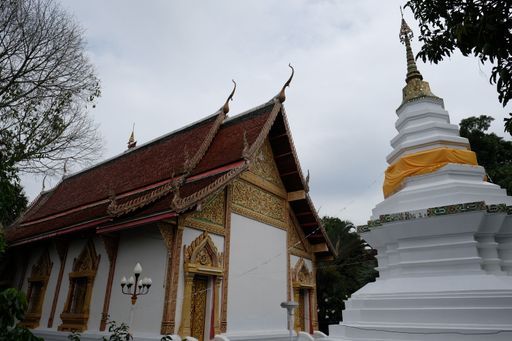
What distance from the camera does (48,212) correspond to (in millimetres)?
11609

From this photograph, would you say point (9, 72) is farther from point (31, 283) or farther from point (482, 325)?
point (482, 325)

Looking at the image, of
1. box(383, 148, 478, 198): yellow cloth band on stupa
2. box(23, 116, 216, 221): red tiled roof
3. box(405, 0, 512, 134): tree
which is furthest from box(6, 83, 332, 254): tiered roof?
box(405, 0, 512, 134): tree

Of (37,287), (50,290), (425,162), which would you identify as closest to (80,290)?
(50,290)

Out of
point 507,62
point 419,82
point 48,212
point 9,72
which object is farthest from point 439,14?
point 48,212

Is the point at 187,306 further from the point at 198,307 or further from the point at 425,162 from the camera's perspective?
the point at 425,162

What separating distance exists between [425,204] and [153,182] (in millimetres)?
5892

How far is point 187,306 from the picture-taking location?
20.4 feet

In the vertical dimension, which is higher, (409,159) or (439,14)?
(439,14)

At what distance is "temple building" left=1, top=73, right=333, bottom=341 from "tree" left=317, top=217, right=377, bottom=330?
6825mm

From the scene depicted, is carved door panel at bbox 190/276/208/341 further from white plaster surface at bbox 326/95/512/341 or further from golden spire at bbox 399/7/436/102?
golden spire at bbox 399/7/436/102

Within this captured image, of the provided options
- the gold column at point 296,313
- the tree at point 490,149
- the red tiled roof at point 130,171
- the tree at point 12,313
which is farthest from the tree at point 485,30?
the tree at point 490,149

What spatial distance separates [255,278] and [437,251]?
4060 millimetres

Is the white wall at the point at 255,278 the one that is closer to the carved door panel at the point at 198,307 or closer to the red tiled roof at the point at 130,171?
the carved door panel at the point at 198,307

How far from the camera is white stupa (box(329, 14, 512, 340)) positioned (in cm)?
429
